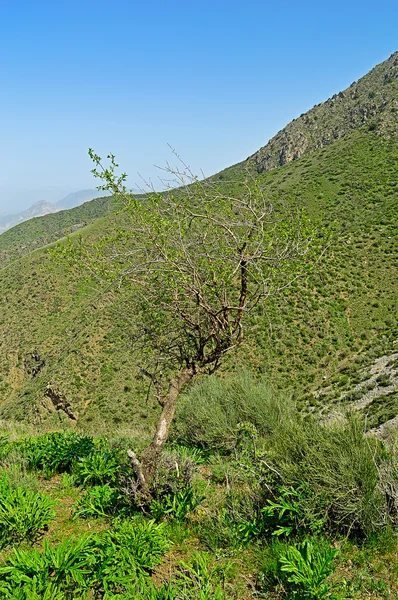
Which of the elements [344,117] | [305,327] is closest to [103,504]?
[305,327]

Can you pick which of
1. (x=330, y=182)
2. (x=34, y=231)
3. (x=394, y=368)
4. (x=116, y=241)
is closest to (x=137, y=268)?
(x=116, y=241)

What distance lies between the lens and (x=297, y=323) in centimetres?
2231

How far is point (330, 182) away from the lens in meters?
38.2

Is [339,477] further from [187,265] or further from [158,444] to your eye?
[187,265]

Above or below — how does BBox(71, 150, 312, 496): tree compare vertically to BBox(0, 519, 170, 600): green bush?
above

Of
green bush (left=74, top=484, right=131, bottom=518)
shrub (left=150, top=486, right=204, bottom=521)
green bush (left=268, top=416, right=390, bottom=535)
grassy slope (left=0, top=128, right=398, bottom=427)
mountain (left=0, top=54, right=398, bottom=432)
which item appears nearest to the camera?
Result: green bush (left=268, top=416, right=390, bottom=535)

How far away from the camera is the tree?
15.5 feet

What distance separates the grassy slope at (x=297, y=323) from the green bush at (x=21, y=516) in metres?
2.54

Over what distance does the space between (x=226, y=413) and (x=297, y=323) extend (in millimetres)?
15431

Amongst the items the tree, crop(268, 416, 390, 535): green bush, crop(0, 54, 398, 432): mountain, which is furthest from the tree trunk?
crop(0, 54, 398, 432): mountain

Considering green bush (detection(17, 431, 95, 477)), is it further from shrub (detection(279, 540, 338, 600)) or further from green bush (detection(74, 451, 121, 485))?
shrub (detection(279, 540, 338, 600))

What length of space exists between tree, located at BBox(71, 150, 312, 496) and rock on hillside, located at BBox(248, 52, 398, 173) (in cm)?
4556

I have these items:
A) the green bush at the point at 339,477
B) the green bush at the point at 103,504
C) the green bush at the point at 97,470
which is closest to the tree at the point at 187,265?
the green bush at the point at 103,504

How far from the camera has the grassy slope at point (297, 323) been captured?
65.7ft
